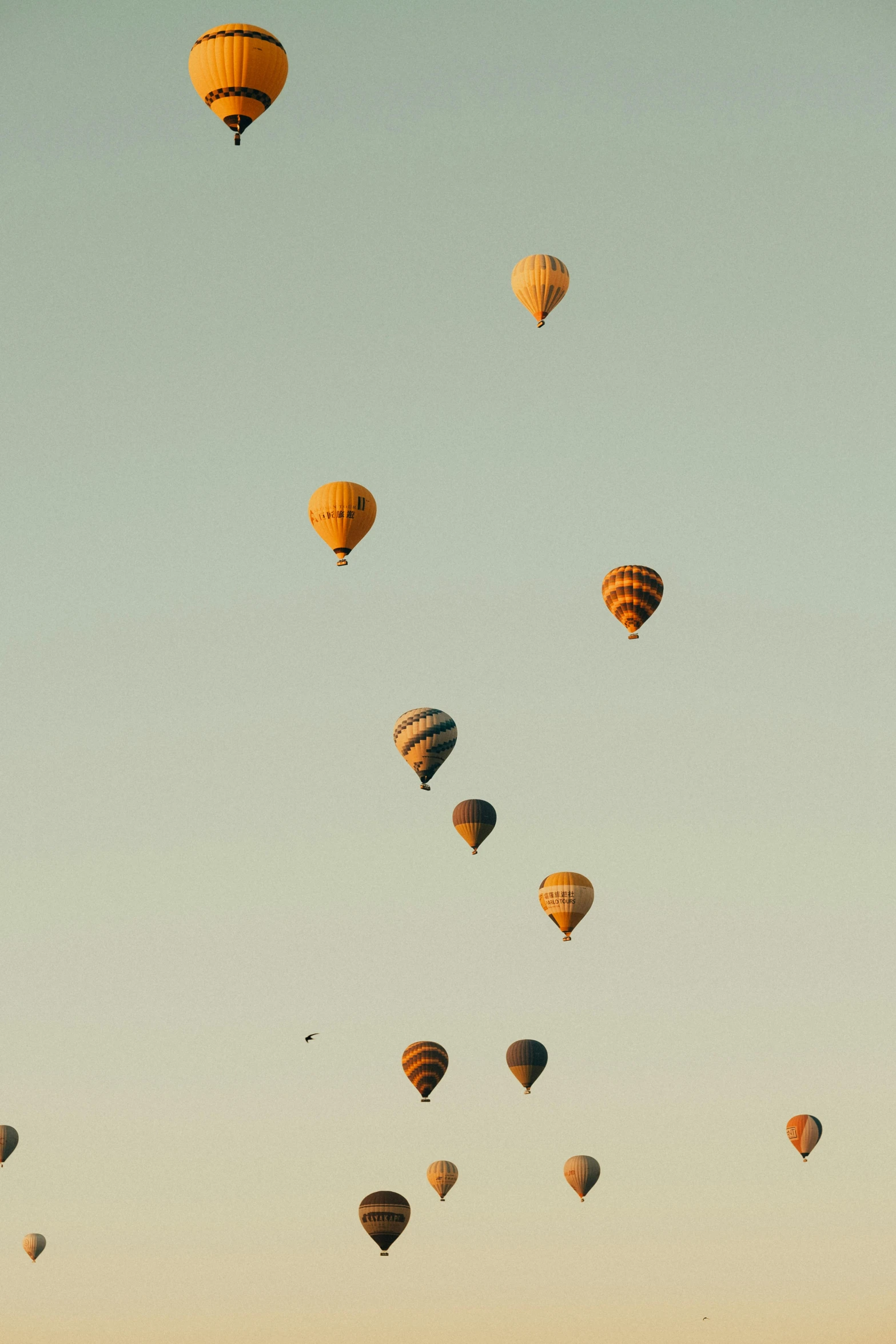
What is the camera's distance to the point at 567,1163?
85.6m

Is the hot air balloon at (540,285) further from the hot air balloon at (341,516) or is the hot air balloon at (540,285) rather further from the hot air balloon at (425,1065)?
the hot air balloon at (425,1065)

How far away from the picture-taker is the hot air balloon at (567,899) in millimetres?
76000

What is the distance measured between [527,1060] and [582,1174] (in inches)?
277

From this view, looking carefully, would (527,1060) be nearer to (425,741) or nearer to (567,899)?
(567,899)

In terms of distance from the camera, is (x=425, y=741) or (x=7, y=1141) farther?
(x=7, y=1141)

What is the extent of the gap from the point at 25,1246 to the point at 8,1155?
6262 mm

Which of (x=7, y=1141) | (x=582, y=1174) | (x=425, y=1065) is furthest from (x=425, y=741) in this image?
(x=7, y=1141)

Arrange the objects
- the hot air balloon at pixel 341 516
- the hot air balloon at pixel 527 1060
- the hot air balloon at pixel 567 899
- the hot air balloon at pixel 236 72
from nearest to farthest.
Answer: the hot air balloon at pixel 236 72 → the hot air balloon at pixel 341 516 → the hot air balloon at pixel 567 899 → the hot air balloon at pixel 527 1060

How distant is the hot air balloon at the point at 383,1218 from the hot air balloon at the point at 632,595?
24051 mm

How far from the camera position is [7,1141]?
297 feet

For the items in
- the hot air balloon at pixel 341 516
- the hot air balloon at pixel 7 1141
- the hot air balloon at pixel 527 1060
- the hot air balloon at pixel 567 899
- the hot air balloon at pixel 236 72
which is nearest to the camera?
the hot air balloon at pixel 236 72

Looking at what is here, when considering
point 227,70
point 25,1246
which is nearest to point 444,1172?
point 25,1246

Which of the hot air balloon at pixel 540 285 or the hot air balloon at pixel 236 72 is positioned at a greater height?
the hot air balloon at pixel 540 285

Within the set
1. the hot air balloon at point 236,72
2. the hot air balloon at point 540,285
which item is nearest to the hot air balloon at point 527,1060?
the hot air balloon at point 540,285
